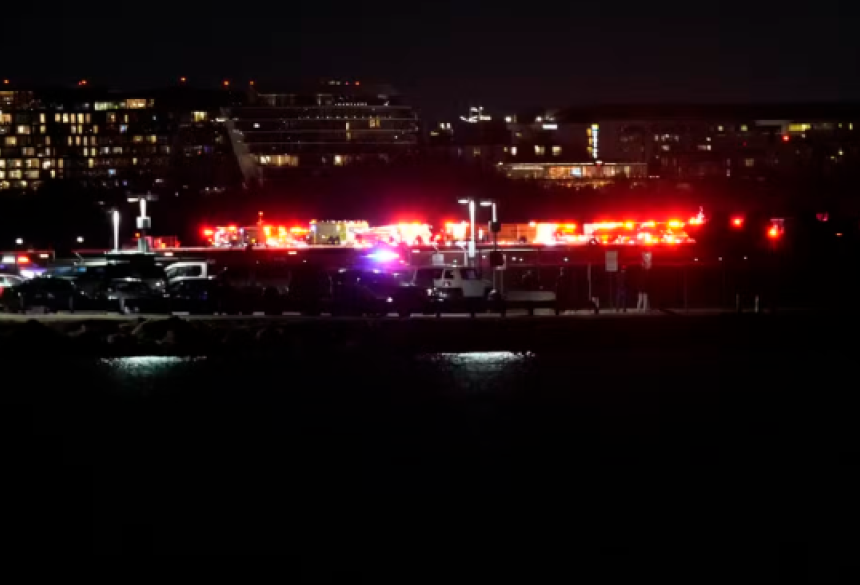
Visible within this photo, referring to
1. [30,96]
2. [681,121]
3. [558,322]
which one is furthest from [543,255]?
[30,96]

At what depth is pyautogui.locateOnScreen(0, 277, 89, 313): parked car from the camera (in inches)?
1420

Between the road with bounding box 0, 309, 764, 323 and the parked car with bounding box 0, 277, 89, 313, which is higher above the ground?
the parked car with bounding box 0, 277, 89, 313

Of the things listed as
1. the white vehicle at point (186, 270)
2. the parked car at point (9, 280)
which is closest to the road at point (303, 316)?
the parked car at point (9, 280)

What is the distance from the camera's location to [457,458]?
17.9m

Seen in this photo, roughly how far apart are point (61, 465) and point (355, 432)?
4815 mm

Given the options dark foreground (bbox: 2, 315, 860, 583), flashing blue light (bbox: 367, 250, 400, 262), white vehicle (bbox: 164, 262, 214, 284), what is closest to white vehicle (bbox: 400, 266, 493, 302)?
dark foreground (bbox: 2, 315, 860, 583)

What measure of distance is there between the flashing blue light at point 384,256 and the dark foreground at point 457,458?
53.8 ft

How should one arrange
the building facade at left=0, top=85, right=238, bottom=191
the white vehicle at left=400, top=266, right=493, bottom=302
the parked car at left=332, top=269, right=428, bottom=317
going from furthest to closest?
the building facade at left=0, top=85, right=238, bottom=191 → the white vehicle at left=400, top=266, right=493, bottom=302 → the parked car at left=332, top=269, right=428, bottom=317

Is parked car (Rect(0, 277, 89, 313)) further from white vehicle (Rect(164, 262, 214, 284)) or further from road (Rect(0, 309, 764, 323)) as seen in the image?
white vehicle (Rect(164, 262, 214, 284))

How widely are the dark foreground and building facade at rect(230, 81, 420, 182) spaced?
369 ft

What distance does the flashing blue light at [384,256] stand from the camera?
47.0 meters

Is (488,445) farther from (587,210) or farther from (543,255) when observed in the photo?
(587,210)

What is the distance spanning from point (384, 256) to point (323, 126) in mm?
101426

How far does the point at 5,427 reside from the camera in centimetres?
2077
